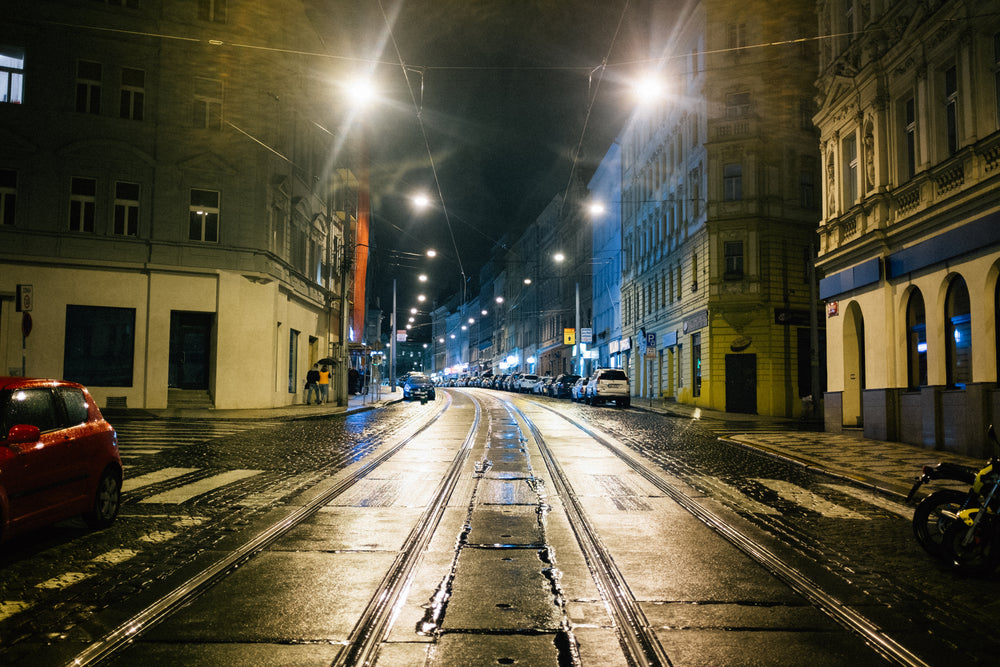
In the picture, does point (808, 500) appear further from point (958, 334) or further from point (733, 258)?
point (733, 258)

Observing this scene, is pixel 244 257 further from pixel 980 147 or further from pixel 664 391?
pixel 664 391

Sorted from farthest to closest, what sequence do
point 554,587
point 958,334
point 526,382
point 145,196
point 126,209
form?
point 526,382
point 145,196
point 126,209
point 958,334
point 554,587

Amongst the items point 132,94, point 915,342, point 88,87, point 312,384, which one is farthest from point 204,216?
point 915,342

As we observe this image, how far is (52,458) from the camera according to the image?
22.0 ft

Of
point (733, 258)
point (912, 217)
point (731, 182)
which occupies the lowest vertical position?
point (912, 217)

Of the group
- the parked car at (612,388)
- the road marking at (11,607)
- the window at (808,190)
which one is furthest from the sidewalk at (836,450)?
the window at (808,190)

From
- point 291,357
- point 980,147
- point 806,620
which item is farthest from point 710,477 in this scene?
point 291,357

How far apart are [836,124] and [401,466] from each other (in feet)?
54.5

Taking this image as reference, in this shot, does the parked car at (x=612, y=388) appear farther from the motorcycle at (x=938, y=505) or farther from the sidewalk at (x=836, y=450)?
the motorcycle at (x=938, y=505)

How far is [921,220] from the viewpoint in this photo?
16938mm

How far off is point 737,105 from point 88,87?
26646mm

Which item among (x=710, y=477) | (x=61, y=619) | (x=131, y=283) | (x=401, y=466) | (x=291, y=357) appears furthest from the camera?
(x=291, y=357)

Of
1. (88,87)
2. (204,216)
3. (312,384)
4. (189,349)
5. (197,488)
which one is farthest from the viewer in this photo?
(312,384)

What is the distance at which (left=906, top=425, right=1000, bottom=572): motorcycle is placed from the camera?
596 centimetres
